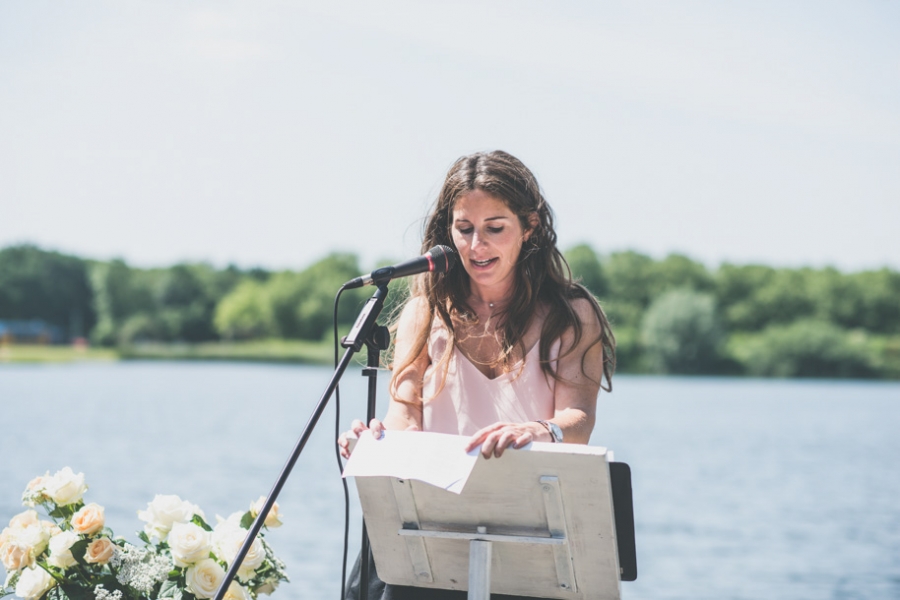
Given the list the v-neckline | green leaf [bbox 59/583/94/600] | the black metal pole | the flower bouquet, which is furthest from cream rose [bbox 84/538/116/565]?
the v-neckline

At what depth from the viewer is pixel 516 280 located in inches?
116

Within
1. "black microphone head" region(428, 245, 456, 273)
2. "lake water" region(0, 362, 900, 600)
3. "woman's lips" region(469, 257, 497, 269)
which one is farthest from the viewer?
"lake water" region(0, 362, 900, 600)

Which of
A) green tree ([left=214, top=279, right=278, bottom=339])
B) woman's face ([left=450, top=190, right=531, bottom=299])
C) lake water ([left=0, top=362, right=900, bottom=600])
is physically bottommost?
green tree ([left=214, top=279, right=278, bottom=339])

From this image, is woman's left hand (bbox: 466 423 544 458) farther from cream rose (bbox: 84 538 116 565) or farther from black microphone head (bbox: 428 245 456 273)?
cream rose (bbox: 84 538 116 565)

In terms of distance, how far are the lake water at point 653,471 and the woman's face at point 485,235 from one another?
23.5 feet

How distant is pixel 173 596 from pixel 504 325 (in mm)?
1201

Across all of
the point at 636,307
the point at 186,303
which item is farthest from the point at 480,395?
the point at 186,303

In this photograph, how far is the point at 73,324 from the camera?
5975 centimetres

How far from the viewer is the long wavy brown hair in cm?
280

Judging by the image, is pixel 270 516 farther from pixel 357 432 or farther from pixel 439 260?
pixel 439 260

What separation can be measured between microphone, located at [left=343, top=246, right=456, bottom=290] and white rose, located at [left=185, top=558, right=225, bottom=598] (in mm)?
856

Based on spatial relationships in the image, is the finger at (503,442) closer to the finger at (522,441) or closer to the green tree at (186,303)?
the finger at (522,441)

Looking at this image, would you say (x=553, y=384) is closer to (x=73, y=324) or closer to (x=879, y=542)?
(x=879, y=542)

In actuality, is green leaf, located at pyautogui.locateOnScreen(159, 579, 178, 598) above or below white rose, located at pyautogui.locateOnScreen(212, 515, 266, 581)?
below
